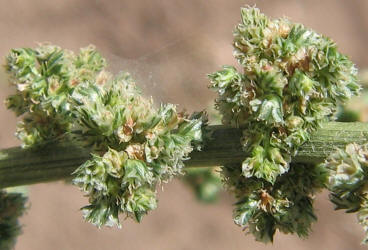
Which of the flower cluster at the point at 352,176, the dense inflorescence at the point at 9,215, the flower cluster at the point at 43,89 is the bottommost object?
the dense inflorescence at the point at 9,215

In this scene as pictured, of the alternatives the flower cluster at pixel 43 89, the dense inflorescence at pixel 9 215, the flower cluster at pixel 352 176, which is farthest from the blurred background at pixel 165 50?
the flower cluster at pixel 352 176

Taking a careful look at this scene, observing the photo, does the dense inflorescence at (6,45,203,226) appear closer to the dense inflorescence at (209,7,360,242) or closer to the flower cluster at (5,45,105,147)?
the flower cluster at (5,45,105,147)

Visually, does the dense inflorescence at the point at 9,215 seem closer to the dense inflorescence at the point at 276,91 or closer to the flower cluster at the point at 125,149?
the flower cluster at the point at 125,149

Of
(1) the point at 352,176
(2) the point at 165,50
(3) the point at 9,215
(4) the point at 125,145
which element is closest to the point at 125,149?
(4) the point at 125,145

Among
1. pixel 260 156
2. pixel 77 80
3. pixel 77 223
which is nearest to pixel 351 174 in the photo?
pixel 260 156

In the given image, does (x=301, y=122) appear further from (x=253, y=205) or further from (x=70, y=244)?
(x=70, y=244)

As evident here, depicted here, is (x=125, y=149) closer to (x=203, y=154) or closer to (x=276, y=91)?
(x=203, y=154)
